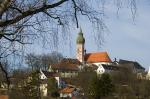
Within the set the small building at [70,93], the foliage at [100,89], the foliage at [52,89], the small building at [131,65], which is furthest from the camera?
the small building at [131,65]

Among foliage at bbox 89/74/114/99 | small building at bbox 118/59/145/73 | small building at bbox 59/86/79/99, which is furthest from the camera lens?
small building at bbox 118/59/145/73

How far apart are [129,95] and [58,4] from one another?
7030 centimetres

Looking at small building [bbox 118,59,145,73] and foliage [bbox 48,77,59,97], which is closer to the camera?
foliage [bbox 48,77,59,97]

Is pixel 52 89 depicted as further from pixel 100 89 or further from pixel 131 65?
pixel 131 65

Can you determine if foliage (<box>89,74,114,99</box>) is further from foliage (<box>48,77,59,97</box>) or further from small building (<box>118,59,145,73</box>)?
small building (<box>118,59,145,73</box>)

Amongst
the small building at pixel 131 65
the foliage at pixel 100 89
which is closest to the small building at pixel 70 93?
the foliage at pixel 100 89

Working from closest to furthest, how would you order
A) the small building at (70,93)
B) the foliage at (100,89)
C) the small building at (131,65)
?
the foliage at (100,89)
the small building at (70,93)
the small building at (131,65)

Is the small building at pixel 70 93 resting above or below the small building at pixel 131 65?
below

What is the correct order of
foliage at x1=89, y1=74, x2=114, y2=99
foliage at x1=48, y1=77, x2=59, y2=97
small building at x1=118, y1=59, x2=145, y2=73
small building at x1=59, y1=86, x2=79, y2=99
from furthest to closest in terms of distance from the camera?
small building at x1=118, y1=59, x2=145, y2=73 → small building at x1=59, y1=86, x2=79, y2=99 → foliage at x1=48, y1=77, x2=59, y2=97 → foliage at x1=89, y1=74, x2=114, y2=99

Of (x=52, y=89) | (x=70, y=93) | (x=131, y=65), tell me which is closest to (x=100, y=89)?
(x=52, y=89)

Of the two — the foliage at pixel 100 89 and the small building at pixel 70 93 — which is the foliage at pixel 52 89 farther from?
the foliage at pixel 100 89

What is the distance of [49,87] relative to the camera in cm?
7975

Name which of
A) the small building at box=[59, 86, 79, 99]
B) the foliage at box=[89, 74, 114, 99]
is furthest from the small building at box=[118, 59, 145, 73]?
the foliage at box=[89, 74, 114, 99]

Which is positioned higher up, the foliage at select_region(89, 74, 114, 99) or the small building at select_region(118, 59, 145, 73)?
the small building at select_region(118, 59, 145, 73)
